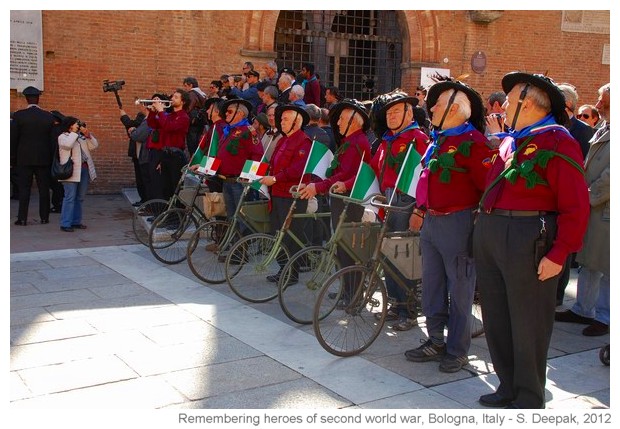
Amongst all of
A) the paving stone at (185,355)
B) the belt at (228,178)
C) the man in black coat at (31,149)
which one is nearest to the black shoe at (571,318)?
the paving stone at (185,355)

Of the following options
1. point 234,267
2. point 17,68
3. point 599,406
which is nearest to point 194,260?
point 234,267

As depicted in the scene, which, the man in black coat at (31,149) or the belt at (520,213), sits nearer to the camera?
the belt at (520,213)

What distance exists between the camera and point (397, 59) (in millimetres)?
18109

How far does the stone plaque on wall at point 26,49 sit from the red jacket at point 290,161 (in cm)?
887

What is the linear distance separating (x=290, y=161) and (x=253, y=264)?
111 centimetres

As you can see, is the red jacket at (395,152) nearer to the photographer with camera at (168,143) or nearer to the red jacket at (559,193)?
the red jacket at (559,193)

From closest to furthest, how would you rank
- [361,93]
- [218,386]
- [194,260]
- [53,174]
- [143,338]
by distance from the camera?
[218,386] → [143,338] → [194,260] → [53,174] → [361,93]

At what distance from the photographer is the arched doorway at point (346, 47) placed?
56.0 ft

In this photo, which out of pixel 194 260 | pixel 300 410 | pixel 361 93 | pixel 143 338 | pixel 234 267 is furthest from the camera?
pixel 361 93

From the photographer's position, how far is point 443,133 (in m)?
5.04

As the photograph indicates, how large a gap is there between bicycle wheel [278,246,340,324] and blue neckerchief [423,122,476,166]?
4.20ft

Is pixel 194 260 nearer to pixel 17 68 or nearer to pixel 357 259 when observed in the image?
pixel 357 259

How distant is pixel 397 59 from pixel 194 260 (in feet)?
38.4
